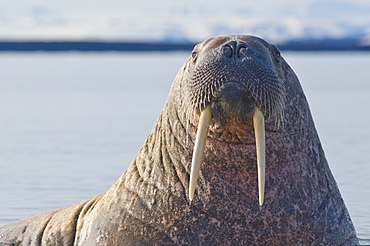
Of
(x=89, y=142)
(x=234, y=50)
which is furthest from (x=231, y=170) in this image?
(x=89, y=142)

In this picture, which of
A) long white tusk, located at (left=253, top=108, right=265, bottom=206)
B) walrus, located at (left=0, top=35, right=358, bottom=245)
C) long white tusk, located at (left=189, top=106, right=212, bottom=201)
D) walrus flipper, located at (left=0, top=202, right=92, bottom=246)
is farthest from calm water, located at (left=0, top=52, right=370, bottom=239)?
long white tusk, located at (left=189, top=106, right=212, bottom=201)

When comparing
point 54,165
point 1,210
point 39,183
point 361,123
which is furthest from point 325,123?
point 1,210

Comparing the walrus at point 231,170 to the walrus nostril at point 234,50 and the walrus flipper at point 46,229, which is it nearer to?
the walrus nostril at point 234,50

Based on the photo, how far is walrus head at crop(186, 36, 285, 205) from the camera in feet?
19.7

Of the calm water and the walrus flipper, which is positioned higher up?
the walrus flipper

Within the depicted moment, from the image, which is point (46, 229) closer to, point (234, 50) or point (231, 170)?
point (231, 170)

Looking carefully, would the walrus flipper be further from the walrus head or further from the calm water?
the calm water

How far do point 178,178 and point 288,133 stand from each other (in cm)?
81

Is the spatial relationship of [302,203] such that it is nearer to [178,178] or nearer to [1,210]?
[178,178]

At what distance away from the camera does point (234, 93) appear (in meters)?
5.99

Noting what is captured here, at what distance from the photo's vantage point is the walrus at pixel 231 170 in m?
6.07

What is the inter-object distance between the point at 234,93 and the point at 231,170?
0.67 meters

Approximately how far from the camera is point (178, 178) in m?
6.53

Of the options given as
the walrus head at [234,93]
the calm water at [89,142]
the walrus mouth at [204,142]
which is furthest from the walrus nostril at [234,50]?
the calm water at [89,142]
